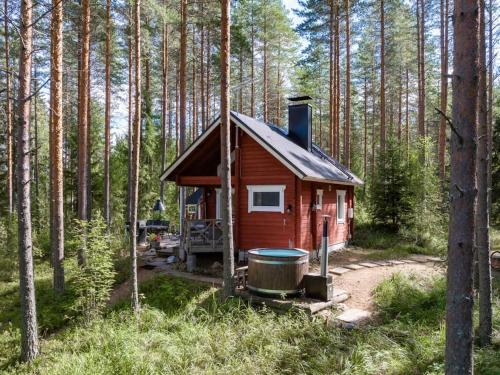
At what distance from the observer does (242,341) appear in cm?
611

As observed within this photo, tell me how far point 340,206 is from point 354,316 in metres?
7.88

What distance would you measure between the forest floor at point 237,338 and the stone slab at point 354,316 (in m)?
0.27

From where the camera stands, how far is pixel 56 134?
9.61 m

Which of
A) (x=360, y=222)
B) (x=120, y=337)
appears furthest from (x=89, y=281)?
(x=360, y=222)

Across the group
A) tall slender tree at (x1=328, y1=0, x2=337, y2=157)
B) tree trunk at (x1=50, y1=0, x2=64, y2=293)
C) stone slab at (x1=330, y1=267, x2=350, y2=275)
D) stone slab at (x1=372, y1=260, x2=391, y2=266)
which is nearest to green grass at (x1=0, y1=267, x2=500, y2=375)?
stone slab at (x1=330, y1=267, x2=350, y2=275)

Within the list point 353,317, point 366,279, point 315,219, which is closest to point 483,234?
point 353,317

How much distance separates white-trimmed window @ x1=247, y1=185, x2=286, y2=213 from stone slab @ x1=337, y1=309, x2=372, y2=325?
4.35 metres

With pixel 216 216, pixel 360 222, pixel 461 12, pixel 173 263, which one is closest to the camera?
pixel 461 12

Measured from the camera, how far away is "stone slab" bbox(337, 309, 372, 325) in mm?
6754

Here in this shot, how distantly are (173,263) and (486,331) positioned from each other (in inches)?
356

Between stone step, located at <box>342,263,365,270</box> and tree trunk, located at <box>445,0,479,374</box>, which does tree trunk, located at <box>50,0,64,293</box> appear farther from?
tree trunk, located at <box>445,0,479,374</box>

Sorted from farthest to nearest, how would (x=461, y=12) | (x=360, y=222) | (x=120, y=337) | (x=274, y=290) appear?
(x=360, y=222) → (x=274, y=290) → (x=120, y=337) → (x=461, y=12)

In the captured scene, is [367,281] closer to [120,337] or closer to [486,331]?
[486,331]

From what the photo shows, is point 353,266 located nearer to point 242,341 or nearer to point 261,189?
point 261,189
